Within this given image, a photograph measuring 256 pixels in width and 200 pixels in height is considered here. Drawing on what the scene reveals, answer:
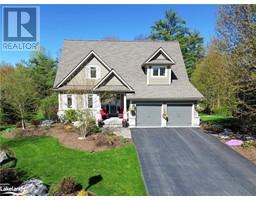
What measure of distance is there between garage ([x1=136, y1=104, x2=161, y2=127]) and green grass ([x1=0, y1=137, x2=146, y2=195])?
683cm

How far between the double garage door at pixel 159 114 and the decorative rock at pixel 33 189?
1423cm

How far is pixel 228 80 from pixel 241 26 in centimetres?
372

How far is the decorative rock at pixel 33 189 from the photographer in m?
11.1

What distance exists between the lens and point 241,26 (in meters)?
18.6

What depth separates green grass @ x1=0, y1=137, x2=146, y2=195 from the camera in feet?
42.2

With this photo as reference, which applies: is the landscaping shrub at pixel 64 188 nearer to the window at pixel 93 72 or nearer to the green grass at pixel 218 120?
the window at pixel 93 72

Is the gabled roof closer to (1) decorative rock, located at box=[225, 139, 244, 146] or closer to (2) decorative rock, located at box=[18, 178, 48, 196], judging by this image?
(1) decorative rock, located at box=[225, 139, 244, 146]

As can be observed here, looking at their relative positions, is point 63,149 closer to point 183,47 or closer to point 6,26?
point 6,26

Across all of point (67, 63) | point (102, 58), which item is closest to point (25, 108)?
point (67, 63)

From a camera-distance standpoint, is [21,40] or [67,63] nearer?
[21,40]

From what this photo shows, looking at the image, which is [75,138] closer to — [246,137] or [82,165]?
[82,165]

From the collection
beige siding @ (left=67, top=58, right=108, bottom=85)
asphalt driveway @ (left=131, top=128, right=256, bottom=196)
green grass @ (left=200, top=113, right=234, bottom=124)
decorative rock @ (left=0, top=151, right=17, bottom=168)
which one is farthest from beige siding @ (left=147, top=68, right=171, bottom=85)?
decorative rock @ (left=0, top=151, right=17, bottom=168)

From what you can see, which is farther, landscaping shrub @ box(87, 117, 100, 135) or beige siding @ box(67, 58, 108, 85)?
beige siding @ box(67, 58, 108, 85)

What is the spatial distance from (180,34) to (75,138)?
37975mm
